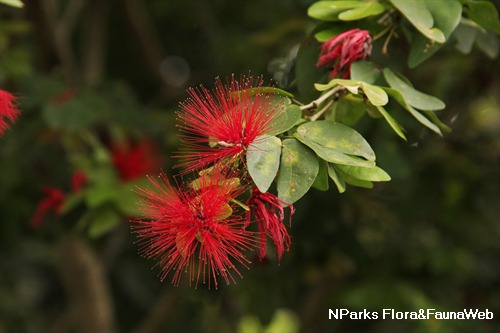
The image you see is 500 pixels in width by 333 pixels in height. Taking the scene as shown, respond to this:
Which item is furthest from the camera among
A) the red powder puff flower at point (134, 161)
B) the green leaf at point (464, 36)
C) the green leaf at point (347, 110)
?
the red powder puff flower at point (134, 161)

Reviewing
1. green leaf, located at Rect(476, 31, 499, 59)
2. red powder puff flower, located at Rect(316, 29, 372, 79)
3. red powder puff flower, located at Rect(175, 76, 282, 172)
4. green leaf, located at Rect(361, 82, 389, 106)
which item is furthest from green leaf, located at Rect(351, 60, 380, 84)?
green leaf, located at Rect(476, 31, 499, 59)

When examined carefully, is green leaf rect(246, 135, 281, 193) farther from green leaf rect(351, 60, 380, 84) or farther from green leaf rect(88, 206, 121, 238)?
green leaf rect(88, 206, 121, 238)

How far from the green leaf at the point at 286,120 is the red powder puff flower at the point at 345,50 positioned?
0.75 feet

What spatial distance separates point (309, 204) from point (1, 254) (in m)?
1.54

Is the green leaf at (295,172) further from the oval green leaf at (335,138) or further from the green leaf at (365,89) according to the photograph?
the green leaf at (365,89)

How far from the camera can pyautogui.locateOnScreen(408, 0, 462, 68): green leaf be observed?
4.88ft

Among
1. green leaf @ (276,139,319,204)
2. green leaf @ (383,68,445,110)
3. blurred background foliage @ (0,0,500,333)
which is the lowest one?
blurred background foliage @ (0,0,500,333)

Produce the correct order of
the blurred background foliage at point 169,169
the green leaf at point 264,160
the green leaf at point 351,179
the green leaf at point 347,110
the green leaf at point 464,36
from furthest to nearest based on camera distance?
the blurred background foliage at point 169,169
the green leaf at point 464,36
the green leaf at point 347,110
the green leaf at point 351,179
the green leaf at point 264,160

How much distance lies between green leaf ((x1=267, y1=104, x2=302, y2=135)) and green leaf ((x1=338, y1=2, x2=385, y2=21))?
32cm

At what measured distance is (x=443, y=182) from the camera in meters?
2.92

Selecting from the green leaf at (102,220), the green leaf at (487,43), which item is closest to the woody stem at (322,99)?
the green leaf at (487,43)

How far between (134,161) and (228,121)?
146 centimetres

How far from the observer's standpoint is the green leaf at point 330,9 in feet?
5.12

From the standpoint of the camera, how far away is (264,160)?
1172 mm
